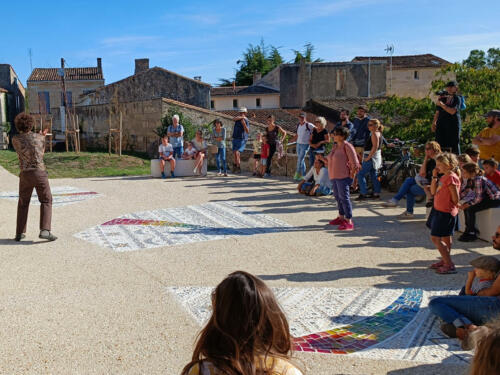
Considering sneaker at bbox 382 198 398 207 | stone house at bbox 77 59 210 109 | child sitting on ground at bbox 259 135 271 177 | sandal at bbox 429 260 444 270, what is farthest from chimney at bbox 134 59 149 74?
sandal at bbox 429 260 444 270

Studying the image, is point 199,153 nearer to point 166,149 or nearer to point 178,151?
point 178,151

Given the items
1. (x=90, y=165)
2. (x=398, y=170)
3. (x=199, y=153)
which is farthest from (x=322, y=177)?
(x=90, y=165)

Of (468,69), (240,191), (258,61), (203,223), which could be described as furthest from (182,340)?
(258,61)

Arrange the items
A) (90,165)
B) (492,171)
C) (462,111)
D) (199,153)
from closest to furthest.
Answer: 1. (492,171)
2. (462,111)
3. (199,153)
4. (90,165)

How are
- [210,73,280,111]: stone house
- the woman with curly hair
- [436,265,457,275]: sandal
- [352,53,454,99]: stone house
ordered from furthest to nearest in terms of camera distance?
[352,53,454,99]: stone house
[210,73,280,111]: stone house
the woman with curly hair
[436,265,457,275]: sandal

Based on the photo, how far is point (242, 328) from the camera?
199cm

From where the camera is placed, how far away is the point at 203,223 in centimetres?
865

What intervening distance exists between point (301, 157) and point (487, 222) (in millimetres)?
6465

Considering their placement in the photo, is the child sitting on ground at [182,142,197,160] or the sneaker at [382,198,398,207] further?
the child sitting on ground at [182,142,197,160]

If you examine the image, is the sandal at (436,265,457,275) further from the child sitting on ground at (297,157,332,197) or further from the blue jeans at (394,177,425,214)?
the child sitting on ground at (297,157,332,197)

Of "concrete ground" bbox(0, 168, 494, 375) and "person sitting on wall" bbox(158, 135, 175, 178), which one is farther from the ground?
"person sitting on wall" bbox(158, 135, 175, 178)

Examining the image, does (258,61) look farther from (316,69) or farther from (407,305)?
(407,305)

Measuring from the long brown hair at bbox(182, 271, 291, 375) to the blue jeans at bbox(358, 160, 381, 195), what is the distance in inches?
337

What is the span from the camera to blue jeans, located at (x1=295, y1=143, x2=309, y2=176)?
42.8ft
